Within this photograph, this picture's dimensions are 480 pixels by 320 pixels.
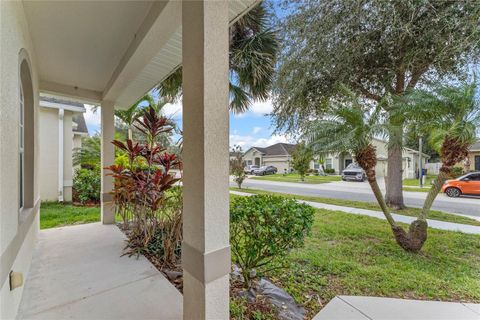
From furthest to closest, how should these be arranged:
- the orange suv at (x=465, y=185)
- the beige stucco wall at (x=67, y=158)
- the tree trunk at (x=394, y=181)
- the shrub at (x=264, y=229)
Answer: the orange suv at (x=465, y=185) → the beige stucco wall at (x=67, y=158) → the tree trunk at (x=394, y=181) → the shrub at (x=264, y=229)

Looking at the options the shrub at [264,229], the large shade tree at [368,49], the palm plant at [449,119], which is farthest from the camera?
the large shade tree at [368,49]

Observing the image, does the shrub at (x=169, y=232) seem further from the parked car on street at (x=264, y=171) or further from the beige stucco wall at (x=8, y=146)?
the parked car on street at (x=264, y=171)

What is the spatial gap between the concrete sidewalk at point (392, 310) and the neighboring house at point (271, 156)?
27.8m

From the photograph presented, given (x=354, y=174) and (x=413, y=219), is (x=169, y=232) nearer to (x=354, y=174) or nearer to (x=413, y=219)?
(x=413, y=219)

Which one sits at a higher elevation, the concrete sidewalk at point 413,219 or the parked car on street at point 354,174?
the parked car on street at point 354,174

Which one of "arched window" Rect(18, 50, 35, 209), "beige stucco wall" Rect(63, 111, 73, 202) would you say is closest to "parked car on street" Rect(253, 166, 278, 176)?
"beige stucco wall" Rect(63, 111, 73, 202)

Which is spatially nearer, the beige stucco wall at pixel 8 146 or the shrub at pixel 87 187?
the beige stucco wall at pixel 8 146

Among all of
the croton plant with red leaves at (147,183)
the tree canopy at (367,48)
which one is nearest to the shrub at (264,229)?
the croton plant with red leaves at (147,183)

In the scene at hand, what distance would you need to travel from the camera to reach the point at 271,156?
33.3 metres

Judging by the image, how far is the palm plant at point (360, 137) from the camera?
4.35 m

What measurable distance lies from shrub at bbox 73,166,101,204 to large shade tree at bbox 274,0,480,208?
6.95 m

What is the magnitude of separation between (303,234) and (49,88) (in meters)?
5.55

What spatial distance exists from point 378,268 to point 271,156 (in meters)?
29.8

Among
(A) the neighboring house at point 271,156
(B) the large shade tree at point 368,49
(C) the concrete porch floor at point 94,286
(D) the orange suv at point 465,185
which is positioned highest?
(B) the large shade tree at point 368,49
